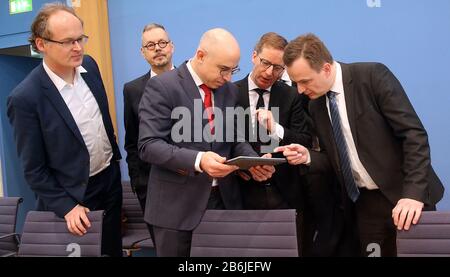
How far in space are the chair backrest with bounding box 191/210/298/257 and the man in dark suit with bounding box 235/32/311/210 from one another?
409 millimetres

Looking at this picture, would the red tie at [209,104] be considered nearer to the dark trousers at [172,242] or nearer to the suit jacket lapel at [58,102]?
the dark trousers at [172,242]

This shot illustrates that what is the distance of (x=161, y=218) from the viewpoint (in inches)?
81.4

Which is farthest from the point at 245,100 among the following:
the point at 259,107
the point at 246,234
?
the point at 246,234

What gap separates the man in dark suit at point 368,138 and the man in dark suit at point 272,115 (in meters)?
0.23

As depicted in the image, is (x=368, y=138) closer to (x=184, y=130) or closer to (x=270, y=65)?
(x=270, y=65)

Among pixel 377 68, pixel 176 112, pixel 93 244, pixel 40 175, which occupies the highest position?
pixel 377 68

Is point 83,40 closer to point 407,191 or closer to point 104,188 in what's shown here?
point 104,188

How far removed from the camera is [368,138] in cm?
215

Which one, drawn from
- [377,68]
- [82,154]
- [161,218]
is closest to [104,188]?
Answer: [82,154]

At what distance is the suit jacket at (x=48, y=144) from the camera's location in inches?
88.0

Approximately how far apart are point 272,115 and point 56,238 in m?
1.30

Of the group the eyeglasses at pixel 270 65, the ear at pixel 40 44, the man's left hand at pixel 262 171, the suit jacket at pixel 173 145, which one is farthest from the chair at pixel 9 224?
the eyeglasses at pixel 270 65

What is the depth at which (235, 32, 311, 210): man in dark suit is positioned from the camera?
2482 millimetres
